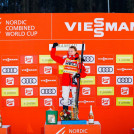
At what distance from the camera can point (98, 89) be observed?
5082 millimetres

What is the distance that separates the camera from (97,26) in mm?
5066

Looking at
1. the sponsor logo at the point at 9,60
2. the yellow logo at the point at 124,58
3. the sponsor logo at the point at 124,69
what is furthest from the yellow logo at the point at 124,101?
the sponsor logo at the point at 9,60

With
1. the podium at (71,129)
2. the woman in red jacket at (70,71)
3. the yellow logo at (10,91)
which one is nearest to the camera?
the podium at (71,129)

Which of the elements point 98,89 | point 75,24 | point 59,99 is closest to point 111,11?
point 75,24

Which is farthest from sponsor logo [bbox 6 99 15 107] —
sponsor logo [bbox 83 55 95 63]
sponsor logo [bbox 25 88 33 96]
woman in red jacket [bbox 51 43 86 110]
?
sponsor logo [bbox 83 55 95 63]

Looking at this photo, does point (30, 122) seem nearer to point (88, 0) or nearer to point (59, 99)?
point (59, 99)

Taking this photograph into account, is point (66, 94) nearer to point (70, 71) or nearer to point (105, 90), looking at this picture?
point (70, 71)

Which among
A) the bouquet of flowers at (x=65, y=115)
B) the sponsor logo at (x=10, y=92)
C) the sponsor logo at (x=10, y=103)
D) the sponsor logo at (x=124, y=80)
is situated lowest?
the bouquet of flowers at (x=65, y=115)

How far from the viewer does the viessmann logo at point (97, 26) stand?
5059 millimetres

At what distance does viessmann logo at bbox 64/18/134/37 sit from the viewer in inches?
199

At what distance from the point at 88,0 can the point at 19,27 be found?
118cm

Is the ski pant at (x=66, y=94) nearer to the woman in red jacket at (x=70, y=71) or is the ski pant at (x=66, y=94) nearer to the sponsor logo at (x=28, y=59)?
the woman in red jacket at (x=70, y=71)

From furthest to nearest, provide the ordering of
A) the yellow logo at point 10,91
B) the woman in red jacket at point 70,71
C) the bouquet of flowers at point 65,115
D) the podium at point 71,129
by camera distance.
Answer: the yellow logo at point 10,91
the woman in red jacket at point 70,71
the bouquet of flowers at point 65,115
the podium at point 71,129

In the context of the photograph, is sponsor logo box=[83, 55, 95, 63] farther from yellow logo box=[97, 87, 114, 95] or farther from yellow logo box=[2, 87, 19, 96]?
yellow logo box=[2, 87, 19, 96]
